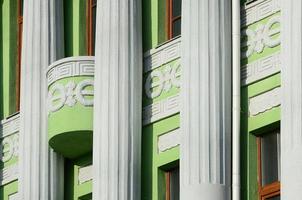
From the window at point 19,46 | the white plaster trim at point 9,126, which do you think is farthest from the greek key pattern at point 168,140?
the window at point 19,46

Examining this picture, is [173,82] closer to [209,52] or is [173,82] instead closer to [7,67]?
[209,52]

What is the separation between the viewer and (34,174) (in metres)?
52.8

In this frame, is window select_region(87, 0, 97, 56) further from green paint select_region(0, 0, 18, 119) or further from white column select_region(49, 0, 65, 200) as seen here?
green paint select_region(0, 0, 18, 119)

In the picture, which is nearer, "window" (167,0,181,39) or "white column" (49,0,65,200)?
"window" (167,0,181,39)

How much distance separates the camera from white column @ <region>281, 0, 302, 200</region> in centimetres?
4569

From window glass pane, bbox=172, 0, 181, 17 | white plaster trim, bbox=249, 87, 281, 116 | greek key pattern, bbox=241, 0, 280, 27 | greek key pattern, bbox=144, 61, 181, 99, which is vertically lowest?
white plaster trim, bbox=249, 87, 281, 116

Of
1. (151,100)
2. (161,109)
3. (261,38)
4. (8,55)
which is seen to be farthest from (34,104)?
(261,38)

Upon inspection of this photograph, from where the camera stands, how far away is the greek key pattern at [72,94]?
51.9 metres

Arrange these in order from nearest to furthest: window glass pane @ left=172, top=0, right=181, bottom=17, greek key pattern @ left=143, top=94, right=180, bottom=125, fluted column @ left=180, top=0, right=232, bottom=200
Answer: fluted column @ left=180, top=0, right=232, bottom=200, greek key pattern @ left=143, top=94, right=180, bottom=125, window glass pane @ left=172, top=0, right=181, bottom=17

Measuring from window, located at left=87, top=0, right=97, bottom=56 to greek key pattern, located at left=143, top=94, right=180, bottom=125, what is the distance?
3129 mm

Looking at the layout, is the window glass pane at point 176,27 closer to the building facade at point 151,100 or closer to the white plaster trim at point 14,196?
Result: the building facade at point 151,100

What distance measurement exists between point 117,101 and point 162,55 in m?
1.38

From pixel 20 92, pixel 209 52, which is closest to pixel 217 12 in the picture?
pixel 209 52

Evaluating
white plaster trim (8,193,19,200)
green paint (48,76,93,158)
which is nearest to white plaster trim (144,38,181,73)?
green paint (48,76,93,158)
